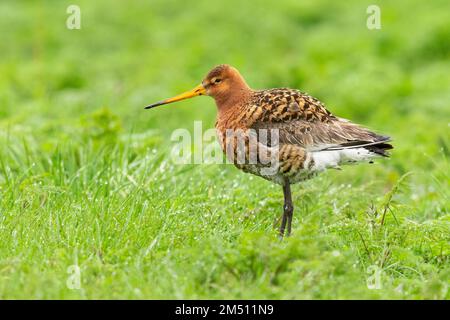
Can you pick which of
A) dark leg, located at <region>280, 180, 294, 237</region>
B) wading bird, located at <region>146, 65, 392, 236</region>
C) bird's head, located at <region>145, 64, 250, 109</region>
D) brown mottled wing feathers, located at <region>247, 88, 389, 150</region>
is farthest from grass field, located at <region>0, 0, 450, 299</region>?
bird's head, located at <region>145, 64, 250, 109</region>

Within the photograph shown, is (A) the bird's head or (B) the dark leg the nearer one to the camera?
(B) the dark leg

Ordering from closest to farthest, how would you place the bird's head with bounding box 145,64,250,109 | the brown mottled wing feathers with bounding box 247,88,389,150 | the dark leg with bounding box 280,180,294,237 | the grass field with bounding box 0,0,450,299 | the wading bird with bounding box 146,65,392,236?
the grass field with bounding box 0,0,450,299, the dark leg with bounding box 280,180,294,237, the wading bird with bounding box 146,65,392,236, the brown mottled wing feathers with bounding box 247,88,389,150, the bird's head with bounding box 145,64,250,109

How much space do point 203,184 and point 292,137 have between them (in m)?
0.93

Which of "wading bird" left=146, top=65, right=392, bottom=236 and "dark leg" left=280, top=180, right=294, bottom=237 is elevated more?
"wading bird" left=146, top=65, right=392, bottom=236

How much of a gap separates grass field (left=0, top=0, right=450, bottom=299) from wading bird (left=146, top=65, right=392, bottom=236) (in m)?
0.39

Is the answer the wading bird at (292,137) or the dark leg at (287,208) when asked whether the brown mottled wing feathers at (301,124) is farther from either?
the dark leg at (287,208)

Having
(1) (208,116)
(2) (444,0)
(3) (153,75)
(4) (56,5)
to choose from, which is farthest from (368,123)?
(4) (56,5)

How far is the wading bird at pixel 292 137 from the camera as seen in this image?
22.6 feet

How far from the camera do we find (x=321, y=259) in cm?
548

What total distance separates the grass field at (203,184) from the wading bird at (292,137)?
0.39 metres

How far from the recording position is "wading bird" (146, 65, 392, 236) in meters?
6.88

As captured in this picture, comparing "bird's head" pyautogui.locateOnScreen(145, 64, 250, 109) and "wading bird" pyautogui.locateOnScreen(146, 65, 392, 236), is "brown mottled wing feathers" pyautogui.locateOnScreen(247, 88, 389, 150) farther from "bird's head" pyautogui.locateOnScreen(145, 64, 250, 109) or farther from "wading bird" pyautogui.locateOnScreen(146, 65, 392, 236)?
"bird's head" pyautogui.locateOnScreen(145, 64, 250, 109)
